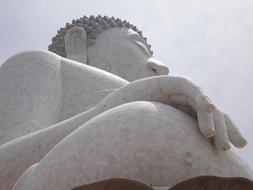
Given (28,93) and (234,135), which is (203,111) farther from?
(28,93)

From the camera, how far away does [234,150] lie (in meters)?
4.07

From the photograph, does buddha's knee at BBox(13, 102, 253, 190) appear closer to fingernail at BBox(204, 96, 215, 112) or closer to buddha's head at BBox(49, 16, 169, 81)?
fingernail at BBox(204, 96, 215, 112)

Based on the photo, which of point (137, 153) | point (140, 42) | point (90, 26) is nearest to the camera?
point (137, 153)

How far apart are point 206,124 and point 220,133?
0.11 metres

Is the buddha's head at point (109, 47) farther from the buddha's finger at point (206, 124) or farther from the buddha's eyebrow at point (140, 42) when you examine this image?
the buddha's finger at point (206, 124)

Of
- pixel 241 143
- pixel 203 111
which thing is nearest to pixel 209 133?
pixel 203 111

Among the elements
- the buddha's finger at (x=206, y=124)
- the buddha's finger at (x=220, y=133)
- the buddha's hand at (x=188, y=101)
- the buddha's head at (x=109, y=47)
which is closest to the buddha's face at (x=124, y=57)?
the buddha's head at (x=109, y=47)

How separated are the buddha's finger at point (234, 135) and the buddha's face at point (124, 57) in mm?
3348

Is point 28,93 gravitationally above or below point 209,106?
below

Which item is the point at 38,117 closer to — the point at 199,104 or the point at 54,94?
the point at 54,94

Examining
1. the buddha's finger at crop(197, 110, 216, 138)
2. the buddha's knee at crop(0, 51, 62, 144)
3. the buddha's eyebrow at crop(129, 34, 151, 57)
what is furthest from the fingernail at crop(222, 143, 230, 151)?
the buddha's eyebrow at crop(129, 34, 151, 57)

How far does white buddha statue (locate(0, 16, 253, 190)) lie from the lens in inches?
139

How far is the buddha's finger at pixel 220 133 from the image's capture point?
3.79 meters

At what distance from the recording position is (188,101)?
418 centimetres
